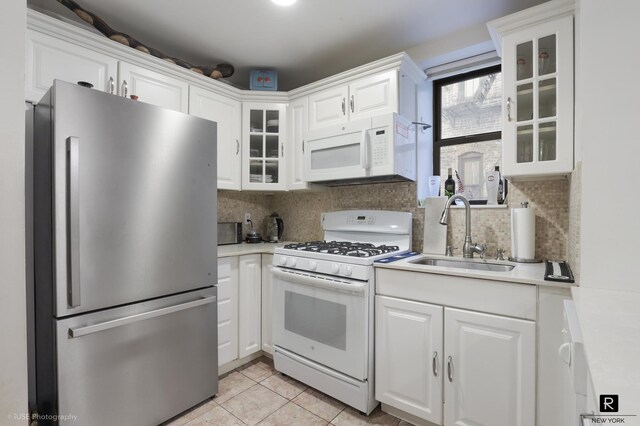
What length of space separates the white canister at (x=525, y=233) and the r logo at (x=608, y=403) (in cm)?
144

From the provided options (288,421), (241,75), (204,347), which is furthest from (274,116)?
(288,421)

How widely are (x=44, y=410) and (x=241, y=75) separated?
8.64ft

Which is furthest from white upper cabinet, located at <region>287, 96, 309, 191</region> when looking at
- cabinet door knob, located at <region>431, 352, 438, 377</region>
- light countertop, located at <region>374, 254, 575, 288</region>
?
cabinet door knob, located at <region>431, 352, 438, 377</region>

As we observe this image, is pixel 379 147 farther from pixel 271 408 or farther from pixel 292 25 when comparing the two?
pixel 271 408

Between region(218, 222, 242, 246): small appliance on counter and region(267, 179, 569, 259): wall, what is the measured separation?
0.47m

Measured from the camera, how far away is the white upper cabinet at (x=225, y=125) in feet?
7.64

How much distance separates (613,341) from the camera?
69 cm

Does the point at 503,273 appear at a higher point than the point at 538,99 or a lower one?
lower

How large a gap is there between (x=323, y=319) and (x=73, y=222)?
138 centimetres

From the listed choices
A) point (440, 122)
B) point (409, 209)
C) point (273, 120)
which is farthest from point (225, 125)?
point (440, 122)

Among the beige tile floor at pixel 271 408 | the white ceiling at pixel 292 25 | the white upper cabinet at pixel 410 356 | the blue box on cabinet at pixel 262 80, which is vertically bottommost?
the beige tile floor at pixel 271 408

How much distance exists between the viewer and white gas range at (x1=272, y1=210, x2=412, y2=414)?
1.75 metres

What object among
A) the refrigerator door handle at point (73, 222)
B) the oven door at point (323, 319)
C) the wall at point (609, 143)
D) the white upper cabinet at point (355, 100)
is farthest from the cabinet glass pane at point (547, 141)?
the refrigerator door handle at point (73, 222)

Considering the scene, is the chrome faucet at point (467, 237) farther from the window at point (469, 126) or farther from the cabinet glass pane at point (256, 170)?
the cabinet glass pane at point (256, 170)
